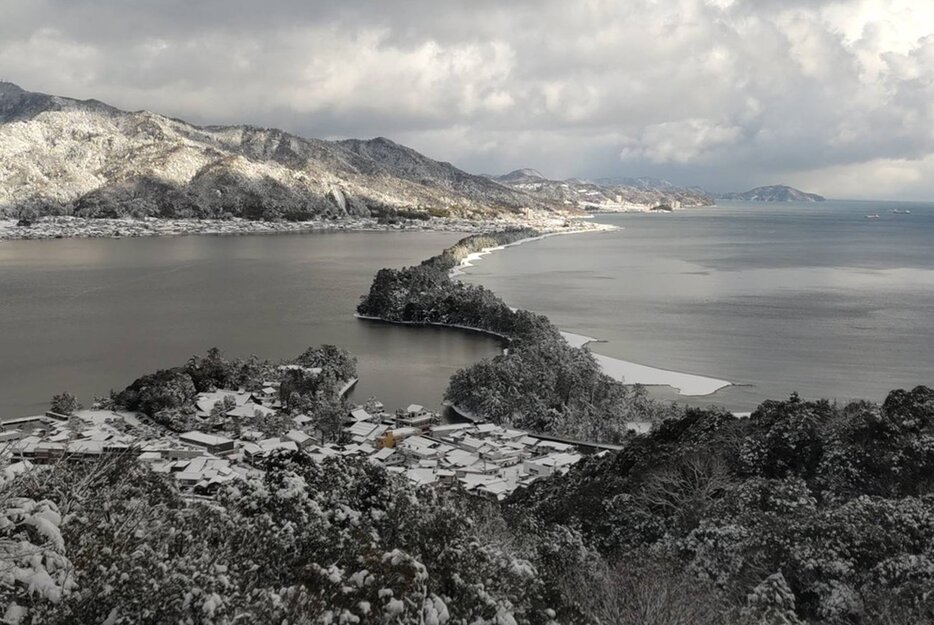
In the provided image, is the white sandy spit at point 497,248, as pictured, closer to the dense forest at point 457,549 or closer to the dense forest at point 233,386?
the dense forest at point 233,386

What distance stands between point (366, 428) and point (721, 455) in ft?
33.0

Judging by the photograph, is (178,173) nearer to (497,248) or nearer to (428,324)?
(497,248)

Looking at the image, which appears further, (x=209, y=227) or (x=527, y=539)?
(x=209, y=227)

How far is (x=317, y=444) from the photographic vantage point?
17562 millimetres

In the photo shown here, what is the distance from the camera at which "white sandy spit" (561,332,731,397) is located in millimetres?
24594

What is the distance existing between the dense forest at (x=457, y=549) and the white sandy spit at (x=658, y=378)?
13726mm

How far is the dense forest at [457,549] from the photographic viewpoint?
171 inches

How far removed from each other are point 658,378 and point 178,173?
347 feet

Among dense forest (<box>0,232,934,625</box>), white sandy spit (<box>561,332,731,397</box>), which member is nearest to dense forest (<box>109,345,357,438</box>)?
dense forest (<box>0,232,934,625</box>)

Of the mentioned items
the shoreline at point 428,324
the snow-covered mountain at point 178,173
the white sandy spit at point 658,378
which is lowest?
the white sandy spit at point 658,378

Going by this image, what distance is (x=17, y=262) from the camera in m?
59.8

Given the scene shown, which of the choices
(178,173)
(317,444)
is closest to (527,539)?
(317,444)

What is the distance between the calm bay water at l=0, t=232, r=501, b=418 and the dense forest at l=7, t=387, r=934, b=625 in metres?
14.6

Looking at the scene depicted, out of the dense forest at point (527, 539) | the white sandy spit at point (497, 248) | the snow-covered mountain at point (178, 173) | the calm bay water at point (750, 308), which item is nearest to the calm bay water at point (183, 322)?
the white sandy spit at point (497, 248)
